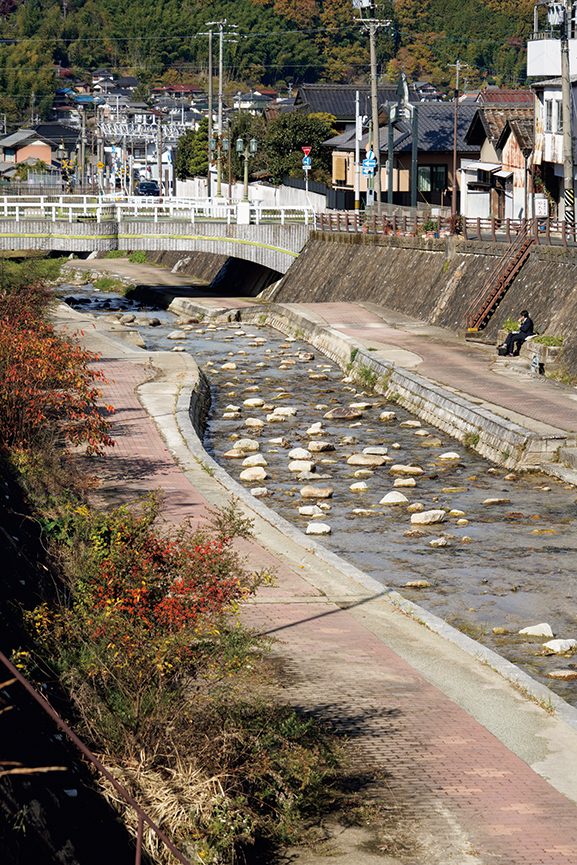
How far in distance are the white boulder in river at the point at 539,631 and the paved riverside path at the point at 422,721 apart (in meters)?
2.00

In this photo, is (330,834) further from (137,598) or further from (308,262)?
(308,262)

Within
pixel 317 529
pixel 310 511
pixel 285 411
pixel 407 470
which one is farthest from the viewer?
pixel 285 411

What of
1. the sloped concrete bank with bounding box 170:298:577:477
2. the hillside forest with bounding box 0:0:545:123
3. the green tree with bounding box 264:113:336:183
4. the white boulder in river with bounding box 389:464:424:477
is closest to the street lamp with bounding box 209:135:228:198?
the green tree with bounding box 264:113:336:183

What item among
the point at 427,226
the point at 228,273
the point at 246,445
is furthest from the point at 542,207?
the point at 246,445

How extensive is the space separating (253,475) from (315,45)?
174m

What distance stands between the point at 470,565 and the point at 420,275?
81.2 ft

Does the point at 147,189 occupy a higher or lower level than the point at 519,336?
higher

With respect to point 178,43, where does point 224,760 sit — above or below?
below

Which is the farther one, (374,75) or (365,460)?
(374,75)

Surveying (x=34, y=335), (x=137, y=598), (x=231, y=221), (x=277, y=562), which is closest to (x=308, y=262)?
(x=231, y=221)

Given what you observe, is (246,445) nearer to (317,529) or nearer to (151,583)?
(317,529)

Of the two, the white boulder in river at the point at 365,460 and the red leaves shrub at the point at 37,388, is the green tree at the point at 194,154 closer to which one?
the white boulder in river at the point at 365,460

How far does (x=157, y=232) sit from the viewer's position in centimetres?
4953

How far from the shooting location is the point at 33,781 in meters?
5.96
